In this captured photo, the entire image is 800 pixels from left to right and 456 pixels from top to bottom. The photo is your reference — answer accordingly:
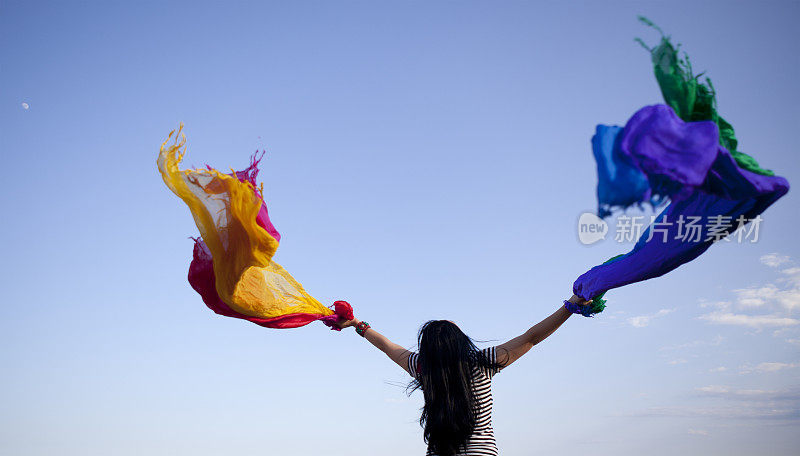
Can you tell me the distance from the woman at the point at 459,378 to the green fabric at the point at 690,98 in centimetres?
125

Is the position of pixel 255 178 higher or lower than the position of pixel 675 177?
higher

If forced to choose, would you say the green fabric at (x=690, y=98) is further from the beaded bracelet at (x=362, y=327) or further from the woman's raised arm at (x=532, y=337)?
the beaded bracelet at (x=362, y=327)

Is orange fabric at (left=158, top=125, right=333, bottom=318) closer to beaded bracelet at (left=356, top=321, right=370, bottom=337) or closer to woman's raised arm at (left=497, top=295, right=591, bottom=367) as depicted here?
beaded bracelet at (left=356, top=321, right=370, bottom=337)

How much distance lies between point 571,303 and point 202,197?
261cm

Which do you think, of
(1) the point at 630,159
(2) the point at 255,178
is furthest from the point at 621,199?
(2) the point at 255,178

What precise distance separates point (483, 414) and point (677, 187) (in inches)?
64.7

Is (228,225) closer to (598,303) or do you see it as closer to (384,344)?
(384,344)

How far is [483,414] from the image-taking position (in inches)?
142

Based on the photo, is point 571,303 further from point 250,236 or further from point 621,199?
point 250,236

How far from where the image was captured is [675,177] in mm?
3135

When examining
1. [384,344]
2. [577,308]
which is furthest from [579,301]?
[384,344]

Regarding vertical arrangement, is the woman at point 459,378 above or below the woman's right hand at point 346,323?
below

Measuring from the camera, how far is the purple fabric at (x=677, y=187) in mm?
3129

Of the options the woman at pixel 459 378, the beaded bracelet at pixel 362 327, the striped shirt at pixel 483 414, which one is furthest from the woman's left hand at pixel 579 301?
the beaded bracelet at pixel 362 327
